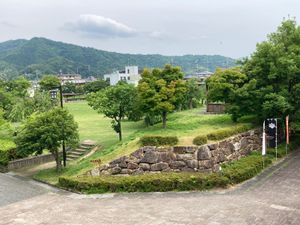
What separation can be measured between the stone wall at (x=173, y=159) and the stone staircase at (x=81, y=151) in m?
6.07

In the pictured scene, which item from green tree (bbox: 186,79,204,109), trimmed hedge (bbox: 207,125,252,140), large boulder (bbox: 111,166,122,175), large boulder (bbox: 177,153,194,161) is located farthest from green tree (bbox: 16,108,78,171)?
green tree (bbox: 186,79,204,109)

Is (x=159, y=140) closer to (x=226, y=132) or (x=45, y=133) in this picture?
(x=226, y=132)

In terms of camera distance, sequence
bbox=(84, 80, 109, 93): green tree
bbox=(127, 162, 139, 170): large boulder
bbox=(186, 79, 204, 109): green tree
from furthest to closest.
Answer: bbox=(84, 80, 109, 93): green tree, bbox=(186, 79, 204, 109): green tree, bbox=(127, 162, 139, 170): large boulder

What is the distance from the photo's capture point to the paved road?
11664 millimetres

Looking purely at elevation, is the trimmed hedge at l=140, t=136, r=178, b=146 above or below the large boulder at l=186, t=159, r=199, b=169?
above

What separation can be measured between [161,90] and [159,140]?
3.62 meters

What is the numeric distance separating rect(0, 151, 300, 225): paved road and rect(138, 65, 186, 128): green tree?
5923mm

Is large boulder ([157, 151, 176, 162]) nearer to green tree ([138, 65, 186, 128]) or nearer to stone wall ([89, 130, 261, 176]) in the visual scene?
stone wall ([89, 130, 261, 176])

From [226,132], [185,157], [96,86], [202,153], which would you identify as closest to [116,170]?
[185,157]

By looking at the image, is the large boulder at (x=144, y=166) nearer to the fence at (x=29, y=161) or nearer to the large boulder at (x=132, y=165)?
the large boulder at (x=132, y=165)

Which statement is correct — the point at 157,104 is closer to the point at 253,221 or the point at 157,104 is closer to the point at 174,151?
the point at 174,151

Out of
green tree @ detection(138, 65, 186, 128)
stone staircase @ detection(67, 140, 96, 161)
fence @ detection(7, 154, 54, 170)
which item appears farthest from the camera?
stone staircase @ detection(67, 140, 96, 161)

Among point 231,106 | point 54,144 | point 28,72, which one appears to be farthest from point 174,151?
point 28,72

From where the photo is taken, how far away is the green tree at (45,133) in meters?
18.2
